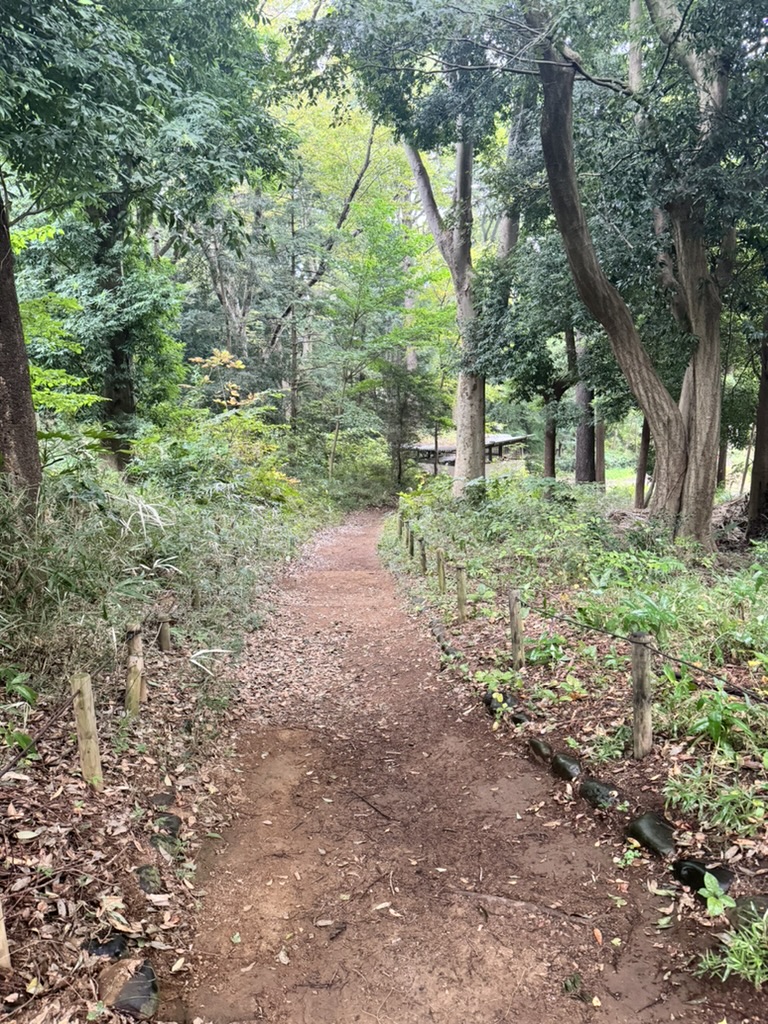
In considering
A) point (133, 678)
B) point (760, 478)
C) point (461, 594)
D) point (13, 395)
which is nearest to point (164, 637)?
point (133, 678)

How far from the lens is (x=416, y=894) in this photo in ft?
10.2

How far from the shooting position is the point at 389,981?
260 centimetres

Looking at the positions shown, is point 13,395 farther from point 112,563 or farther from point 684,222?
point 684,222

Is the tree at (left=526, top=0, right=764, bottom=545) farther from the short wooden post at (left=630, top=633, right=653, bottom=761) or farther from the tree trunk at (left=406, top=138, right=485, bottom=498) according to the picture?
the short wooden post at (left=630, top=633, right=653, bottom=761)

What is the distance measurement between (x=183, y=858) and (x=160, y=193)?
6036mm

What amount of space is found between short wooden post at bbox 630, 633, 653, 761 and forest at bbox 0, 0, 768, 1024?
0.04 metres

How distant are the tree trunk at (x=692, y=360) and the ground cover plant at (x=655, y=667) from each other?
0.94 metres

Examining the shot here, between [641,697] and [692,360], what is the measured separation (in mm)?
7668

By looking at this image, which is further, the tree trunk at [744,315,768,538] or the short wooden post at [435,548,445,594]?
the tree trunk at [744,315,768,538]

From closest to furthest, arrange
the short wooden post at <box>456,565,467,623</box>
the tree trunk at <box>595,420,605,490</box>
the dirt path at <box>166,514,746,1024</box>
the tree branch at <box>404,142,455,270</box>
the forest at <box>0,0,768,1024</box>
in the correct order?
the dirt path at <box>166,514,746,1024</box>
the forest at <box>0,0,768,1024</box>
the short wooden post at <box>456,565,467,623</box>
the tree branch at <box>404,142,455,270</box>
the tree trunk at <box>595,420,605,490</box>

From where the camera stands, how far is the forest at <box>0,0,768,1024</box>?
3.14m

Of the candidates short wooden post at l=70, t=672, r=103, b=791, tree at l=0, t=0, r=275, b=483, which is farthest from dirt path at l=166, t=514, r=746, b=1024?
tree at l=0, t=0, r=275, b=483

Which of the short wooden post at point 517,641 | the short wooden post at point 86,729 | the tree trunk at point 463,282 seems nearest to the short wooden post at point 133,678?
the short wooden post at point 86,729

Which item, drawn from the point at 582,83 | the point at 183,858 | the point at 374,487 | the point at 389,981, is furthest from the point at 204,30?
the point at 374,487
